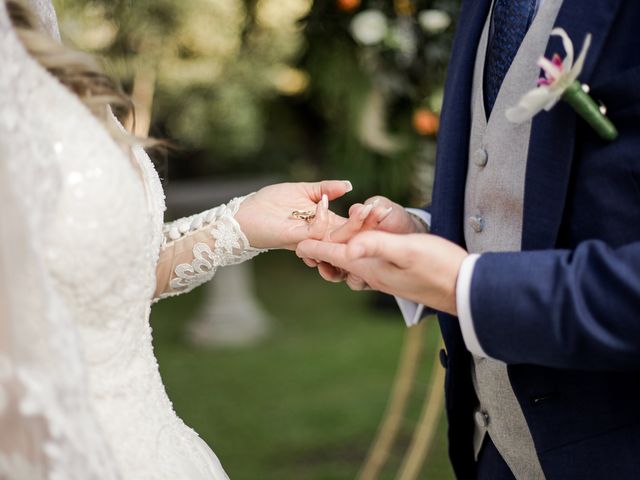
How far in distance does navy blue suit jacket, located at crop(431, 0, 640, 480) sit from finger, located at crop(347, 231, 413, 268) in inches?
4.6

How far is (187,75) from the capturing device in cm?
751

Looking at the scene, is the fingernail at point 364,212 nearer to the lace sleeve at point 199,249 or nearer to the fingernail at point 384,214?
the fingernail at point 384,214

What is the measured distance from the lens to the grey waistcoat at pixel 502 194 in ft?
4.94

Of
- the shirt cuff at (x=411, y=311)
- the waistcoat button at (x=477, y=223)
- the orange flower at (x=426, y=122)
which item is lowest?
the orange flower at (x=426, y=122)

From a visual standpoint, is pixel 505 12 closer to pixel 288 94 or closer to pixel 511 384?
pixel 511 384

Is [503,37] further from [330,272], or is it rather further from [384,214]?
[330,272]

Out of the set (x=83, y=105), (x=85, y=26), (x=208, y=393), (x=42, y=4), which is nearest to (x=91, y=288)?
(x=83, y=105)

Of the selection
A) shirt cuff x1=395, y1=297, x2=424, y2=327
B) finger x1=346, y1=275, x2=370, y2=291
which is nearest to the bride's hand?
finger x1=346, y1=275, x2=370, y2=291

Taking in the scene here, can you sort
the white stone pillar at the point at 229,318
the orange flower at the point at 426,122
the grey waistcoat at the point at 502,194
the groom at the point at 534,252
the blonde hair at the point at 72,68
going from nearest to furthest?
the groom at the point at 534,252 < the blonde hair at the point at 72,68 < the grey waistcoat at the point at 502,194 < the orange flower at the point at 426,122 < the white stone pillar at the point at 229,318

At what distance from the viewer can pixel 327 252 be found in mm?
1510

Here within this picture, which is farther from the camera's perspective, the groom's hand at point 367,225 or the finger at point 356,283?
the finger at point 356,283

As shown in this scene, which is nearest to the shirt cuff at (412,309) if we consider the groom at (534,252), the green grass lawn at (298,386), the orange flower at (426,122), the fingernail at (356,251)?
the groom at (534,252)

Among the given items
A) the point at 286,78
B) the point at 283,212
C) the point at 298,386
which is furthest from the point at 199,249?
the point at 286,78

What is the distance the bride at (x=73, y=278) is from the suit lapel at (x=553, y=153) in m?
0.34
